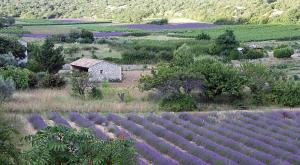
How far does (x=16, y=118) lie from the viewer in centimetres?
1972

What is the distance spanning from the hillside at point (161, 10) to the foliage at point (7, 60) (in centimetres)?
6088

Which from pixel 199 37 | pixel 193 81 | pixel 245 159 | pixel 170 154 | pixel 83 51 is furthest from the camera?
pixel 199 37

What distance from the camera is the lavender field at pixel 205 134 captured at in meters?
14.0

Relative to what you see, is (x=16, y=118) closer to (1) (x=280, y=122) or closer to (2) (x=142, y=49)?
(1) (x=280, y=122)

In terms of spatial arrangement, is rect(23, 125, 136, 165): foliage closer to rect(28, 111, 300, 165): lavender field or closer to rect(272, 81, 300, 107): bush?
rect(28, 111, 300, 165): lavender field

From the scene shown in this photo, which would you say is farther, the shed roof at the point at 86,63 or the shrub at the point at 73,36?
the shrub at the point at 73,36

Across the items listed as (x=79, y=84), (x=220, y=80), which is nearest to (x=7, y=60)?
(x=79, y=84)

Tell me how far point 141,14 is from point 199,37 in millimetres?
→ 38217

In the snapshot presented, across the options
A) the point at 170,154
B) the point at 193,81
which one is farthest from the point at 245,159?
the point at 193,81

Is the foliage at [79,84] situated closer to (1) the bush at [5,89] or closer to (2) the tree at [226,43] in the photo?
(1) the bush at [5,89]

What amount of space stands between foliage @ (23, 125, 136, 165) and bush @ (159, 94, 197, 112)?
15920mm

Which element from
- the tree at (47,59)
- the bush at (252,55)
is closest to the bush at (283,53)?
the bush at (252,55)

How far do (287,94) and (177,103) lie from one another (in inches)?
222

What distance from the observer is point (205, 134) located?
17.1 metres
